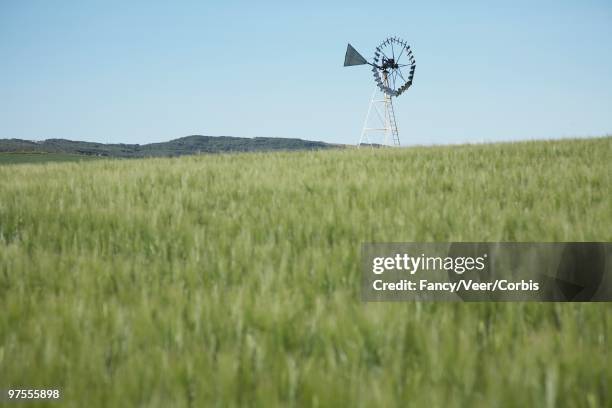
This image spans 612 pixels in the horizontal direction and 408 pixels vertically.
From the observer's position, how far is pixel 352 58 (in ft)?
130

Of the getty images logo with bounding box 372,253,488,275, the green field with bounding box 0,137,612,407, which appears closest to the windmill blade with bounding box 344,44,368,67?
the green field with bounding box 0,137,612,407

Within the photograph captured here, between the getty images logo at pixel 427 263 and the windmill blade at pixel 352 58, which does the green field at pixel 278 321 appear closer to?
the getty images logo at pixel 427 263

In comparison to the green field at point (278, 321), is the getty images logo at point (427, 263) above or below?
above

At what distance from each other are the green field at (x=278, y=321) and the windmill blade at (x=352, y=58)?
125 ft

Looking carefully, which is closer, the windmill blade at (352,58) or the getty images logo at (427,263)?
the getty images logo at (427,263)

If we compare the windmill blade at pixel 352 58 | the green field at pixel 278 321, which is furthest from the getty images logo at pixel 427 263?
the windmill blade at pixel 352 58

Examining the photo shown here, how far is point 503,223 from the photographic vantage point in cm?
261

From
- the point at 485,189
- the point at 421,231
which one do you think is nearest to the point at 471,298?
the point at 421,231

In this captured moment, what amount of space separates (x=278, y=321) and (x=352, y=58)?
134ft

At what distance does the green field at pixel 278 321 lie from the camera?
1.08 m

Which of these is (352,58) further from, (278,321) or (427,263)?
(278,321)

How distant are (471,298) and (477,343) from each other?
434mm

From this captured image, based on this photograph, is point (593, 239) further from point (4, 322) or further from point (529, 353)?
point (4, 322)

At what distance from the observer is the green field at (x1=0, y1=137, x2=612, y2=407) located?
3.54 ft
